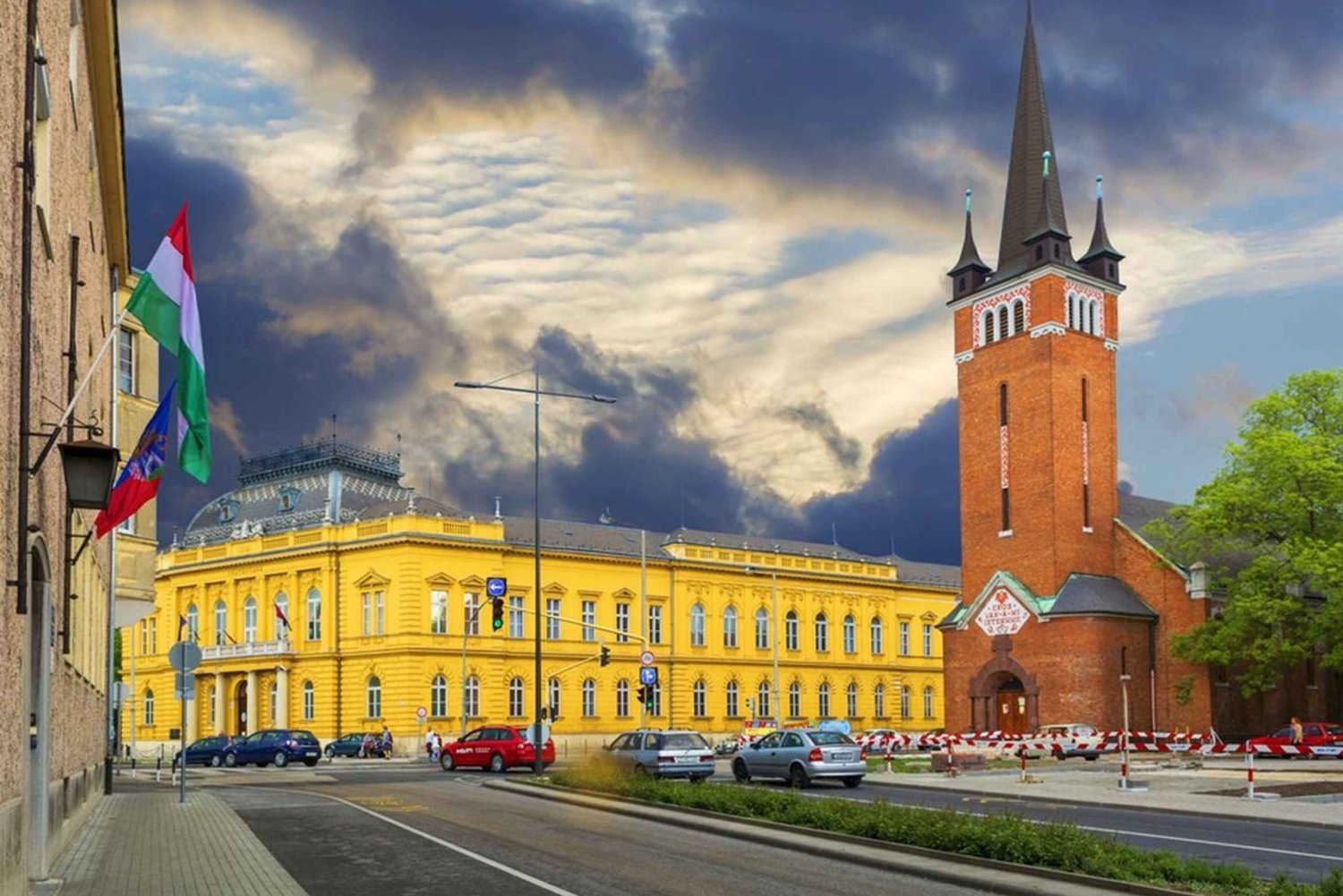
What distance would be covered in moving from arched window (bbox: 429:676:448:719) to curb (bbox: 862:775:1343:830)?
4124 centimetres

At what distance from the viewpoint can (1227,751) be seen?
178 feet

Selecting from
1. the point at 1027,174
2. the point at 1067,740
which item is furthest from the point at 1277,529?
the point at 1027,174

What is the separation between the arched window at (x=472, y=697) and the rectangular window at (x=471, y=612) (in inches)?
104

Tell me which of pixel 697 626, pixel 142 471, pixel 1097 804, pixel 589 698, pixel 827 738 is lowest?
pixel 589 698

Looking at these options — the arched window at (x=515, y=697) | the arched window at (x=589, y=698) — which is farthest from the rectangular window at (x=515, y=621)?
the arched window at (x=589, y=698)

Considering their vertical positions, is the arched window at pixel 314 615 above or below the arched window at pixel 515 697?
above

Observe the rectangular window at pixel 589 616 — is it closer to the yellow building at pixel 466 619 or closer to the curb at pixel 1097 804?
the yellow building at pixel 466 619

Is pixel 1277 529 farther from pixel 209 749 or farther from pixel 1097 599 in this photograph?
pixel 209 749

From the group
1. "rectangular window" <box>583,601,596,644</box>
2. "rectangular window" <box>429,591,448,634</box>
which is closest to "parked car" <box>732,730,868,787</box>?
"rectangular window" <box>429,591,448,634</box>

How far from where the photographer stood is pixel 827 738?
3597 cm

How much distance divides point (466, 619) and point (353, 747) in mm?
10089

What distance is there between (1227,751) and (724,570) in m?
39.2

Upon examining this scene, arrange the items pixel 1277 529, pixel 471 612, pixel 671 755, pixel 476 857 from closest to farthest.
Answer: pixel 476 857 → pixel 671 755 → pixel 1277 529 → pixel 471 612

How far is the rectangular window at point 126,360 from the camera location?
3500 cm
